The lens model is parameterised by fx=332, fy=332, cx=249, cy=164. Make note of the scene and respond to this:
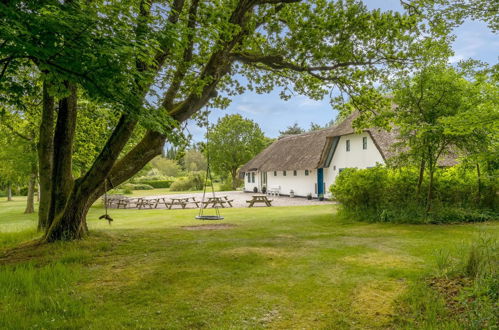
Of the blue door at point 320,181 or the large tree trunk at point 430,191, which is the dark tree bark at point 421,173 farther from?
the blue door at point 320,181

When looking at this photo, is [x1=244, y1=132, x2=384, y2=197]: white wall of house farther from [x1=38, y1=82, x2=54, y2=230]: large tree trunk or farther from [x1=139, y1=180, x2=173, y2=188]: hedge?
[x1=139, y1=180, x2=173, y2=188]: hedge

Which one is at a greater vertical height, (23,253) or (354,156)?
(354,156)

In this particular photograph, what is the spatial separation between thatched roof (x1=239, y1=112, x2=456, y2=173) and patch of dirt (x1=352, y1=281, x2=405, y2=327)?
1604 centimetres

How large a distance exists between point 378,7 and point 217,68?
5157 millimetres

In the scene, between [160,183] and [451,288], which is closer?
[451,288]

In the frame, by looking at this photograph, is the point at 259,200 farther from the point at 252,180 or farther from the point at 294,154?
the point at 252,180

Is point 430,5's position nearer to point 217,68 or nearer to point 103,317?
point 217,68

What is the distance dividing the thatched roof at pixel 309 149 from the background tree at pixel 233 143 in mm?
7892

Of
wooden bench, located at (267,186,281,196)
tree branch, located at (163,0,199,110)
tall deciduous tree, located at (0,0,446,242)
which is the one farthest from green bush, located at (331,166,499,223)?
wooden bench, located at (267,186,281,196)

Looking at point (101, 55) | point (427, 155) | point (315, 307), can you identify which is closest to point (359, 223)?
point (427, 155)

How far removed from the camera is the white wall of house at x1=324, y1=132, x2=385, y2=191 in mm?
22547

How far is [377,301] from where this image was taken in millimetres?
4574

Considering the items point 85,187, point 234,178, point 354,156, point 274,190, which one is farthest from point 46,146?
point 234,178

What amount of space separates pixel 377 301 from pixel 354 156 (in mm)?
20632
